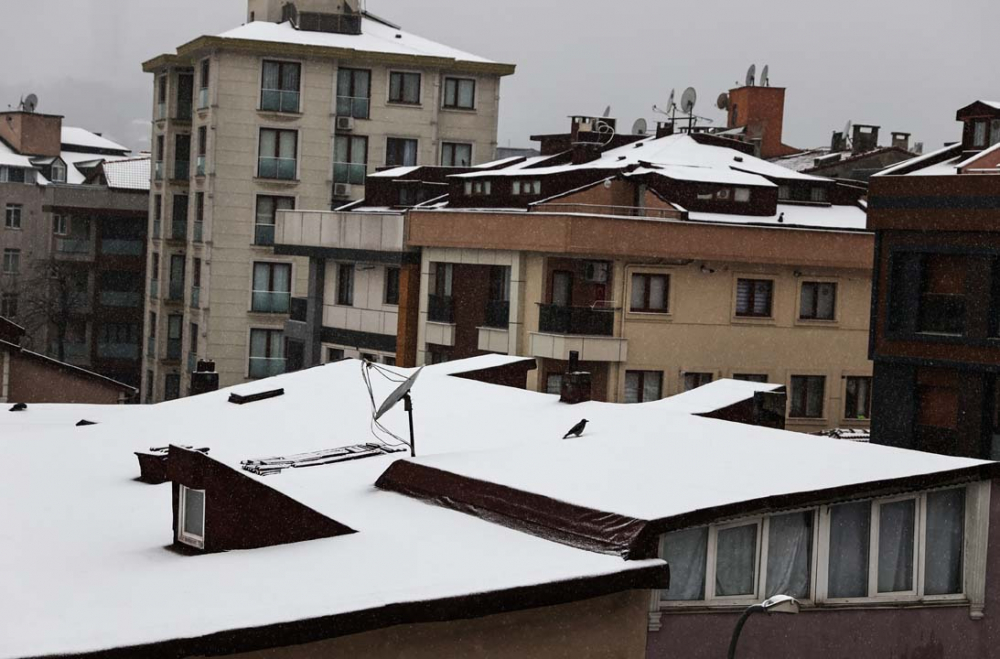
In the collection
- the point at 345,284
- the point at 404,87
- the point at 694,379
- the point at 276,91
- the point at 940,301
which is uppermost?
the point at 404,87

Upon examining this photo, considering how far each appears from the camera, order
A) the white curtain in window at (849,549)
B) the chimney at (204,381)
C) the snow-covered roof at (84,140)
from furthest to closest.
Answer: the snow-covered roof at (84,140), the chimney at (204,381), the white curtain in window at (849,549)

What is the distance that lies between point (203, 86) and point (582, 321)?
3224 cm

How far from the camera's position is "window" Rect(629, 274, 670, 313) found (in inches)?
1917

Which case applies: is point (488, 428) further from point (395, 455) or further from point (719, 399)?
point (719, 399)

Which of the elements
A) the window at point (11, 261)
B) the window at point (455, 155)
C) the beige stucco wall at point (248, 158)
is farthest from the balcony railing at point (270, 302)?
the window at point (11, 261)

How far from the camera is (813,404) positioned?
167 ft

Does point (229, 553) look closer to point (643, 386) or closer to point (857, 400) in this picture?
point (643, 386)

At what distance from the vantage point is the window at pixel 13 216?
301 ft

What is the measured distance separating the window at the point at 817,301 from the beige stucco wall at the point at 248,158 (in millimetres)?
26821

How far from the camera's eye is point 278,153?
233 ft

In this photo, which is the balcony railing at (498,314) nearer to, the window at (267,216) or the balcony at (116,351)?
the window at (267,216)

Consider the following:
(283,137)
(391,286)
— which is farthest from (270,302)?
(391,286)

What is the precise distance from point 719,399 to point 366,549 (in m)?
13.6

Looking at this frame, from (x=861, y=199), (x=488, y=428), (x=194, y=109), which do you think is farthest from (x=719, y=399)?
(x=194, y=109)
